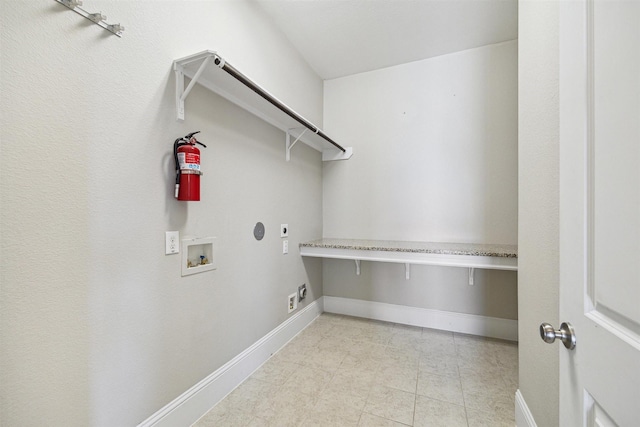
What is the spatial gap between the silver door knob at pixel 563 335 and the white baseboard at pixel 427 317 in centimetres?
206

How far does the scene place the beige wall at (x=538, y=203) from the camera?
982 mm

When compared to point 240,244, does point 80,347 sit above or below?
below

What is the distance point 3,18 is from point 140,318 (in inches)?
44.8

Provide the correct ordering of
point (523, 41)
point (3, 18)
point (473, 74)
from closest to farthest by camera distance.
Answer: point (3, 18), point (523, 41), point (473, 74)

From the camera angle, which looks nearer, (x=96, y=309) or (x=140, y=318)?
(x=96, y=309)

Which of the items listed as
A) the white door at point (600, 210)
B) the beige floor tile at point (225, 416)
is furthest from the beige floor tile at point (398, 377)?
the white door at point (600, 210)

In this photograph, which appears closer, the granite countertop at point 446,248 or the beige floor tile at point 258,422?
the beige floor tile at point 258,422

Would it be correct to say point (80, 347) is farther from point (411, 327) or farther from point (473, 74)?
point (473, 74)

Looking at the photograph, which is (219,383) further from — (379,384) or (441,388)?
(441,388)

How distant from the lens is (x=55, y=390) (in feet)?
2.95

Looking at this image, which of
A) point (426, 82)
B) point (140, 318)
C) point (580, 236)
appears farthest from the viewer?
point (426, 82)

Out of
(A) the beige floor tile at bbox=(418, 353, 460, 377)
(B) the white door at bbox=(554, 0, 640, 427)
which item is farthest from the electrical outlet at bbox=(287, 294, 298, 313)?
(B) the white door at bbox=(554, 0, 640, 427)

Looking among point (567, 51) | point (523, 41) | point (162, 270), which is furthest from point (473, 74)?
point (162, 270)

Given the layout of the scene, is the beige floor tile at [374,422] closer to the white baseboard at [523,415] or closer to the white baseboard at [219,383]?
the white baseboard at [523,415]
